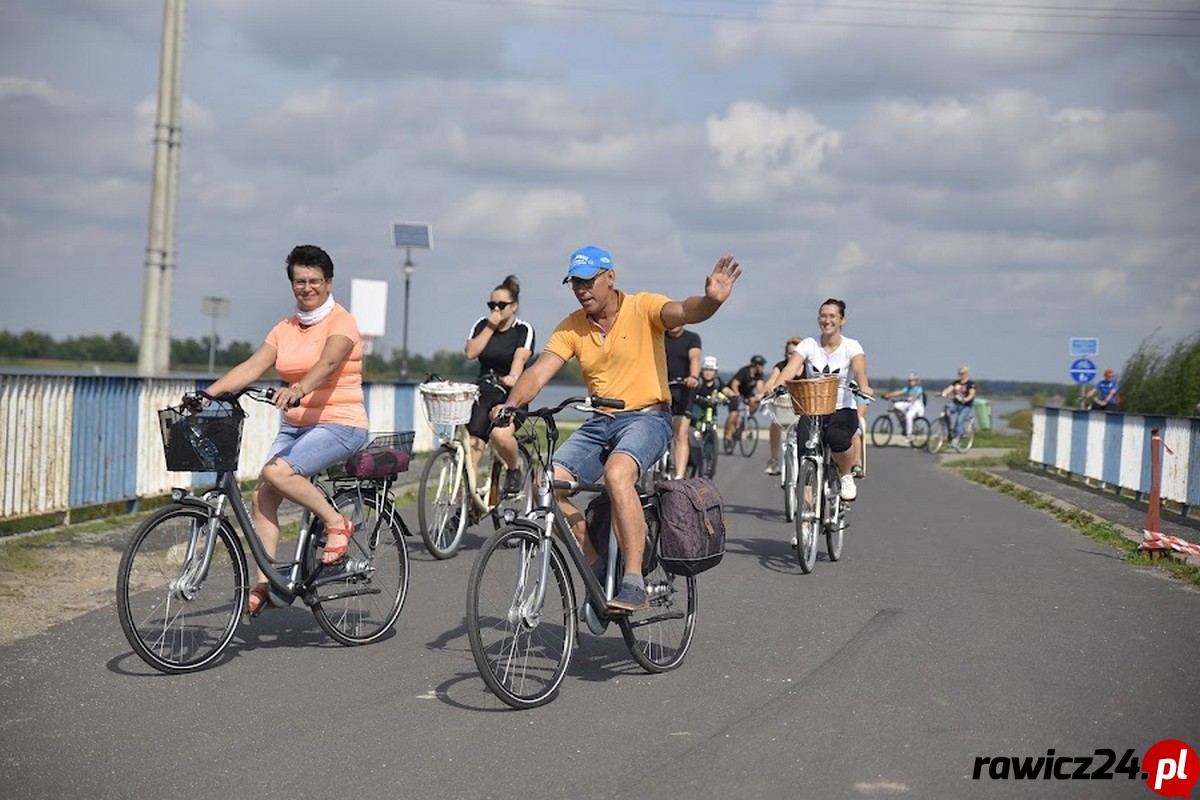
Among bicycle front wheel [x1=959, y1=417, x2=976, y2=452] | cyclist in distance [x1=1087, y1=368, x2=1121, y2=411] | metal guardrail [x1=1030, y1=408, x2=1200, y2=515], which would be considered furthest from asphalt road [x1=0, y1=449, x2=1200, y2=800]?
bicycle front wheel [x1=959, y1=417, x2=976, y2=452]

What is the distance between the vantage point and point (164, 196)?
17.1 metres

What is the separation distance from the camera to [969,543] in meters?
13.3

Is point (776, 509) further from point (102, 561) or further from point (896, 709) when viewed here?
point (896, 709)

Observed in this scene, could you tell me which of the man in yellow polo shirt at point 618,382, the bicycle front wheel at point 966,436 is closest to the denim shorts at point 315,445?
the man in yellow polo shirt at point 618,382

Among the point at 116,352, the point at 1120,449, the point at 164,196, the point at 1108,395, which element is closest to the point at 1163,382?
the point at 1108,395

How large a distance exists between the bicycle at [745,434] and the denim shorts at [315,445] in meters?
21.0

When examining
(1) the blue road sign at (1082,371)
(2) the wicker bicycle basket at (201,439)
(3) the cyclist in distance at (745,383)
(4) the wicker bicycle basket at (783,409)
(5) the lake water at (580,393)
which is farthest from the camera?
(1) the blue road sign at (1082,371)

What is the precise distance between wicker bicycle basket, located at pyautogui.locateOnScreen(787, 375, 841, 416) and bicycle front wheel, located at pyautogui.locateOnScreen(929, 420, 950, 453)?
81.5 ft

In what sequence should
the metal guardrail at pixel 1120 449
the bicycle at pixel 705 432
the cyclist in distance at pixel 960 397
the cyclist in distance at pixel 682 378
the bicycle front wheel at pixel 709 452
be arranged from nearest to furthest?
1. the cyclist in distance at pixel 682 378
2. the metal guardrail at pixel 1120 449
3. the bicycle at pixel 705 432
4. the bicycle front wheel at pixel 709 452
5. the cyclist in distance at pixel 960 397

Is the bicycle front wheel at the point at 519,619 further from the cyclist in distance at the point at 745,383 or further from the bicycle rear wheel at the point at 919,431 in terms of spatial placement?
the bicycle rear wheel at the point at 919,431

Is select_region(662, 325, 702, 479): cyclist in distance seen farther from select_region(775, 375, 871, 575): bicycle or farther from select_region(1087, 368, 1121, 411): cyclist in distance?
select_region(1087, 368, 1121, 411): cyclist in distance

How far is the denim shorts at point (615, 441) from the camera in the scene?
6.82 metres

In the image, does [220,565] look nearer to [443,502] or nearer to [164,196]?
[443,502]

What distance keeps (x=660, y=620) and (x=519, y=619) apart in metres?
1.15
